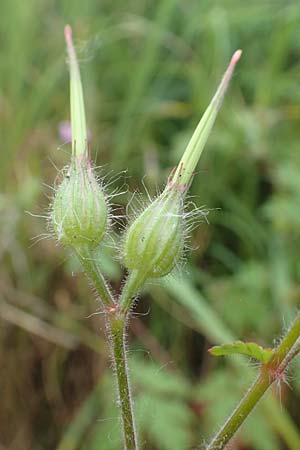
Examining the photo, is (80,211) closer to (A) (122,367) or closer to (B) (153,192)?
(A) (122,367)

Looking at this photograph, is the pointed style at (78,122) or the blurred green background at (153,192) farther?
the blurred green background at (153,192)

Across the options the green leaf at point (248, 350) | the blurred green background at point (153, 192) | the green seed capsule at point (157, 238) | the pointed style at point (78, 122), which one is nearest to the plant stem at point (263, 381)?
the green leaf at point (248, 350)

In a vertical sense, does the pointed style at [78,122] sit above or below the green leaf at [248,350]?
above

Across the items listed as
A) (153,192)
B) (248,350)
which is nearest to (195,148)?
(248,350)

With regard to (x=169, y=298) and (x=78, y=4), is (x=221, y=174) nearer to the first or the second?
(x=169, y=298)

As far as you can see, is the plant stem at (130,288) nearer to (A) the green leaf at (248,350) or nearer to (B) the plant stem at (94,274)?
(B) the plant stem at (94,274)

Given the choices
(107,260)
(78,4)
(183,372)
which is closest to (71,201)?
(107,260)
